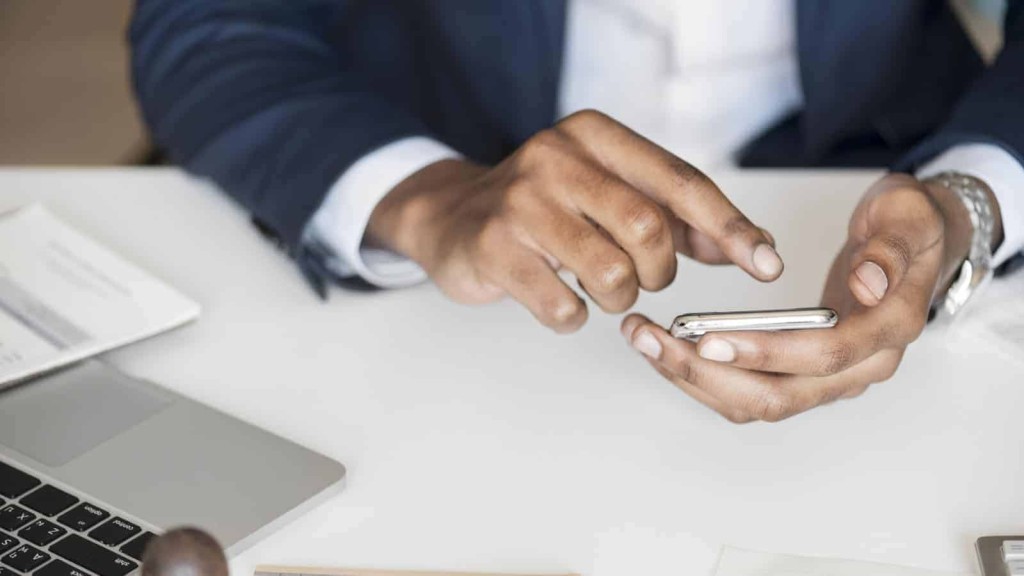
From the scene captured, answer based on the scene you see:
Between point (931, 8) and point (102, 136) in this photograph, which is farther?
point (102, 136)

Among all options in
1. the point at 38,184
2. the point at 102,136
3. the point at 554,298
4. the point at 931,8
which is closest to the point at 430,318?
the point at 554,298

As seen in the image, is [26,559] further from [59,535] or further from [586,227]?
[586,227]

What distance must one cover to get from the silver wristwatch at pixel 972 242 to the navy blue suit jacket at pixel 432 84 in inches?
2.3

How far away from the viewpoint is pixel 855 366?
2.28 feet

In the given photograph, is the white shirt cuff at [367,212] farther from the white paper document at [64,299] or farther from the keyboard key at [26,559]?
the keyboard key at [26,559]

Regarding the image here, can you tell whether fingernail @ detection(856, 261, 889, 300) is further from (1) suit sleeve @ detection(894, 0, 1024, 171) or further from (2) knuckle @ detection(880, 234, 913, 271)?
(1) suit sleeve @ detection(894, 0, 1024, 171)

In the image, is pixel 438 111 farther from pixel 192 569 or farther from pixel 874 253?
pixel 192 569

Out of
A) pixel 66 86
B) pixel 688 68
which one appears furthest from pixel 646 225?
pixel 66 86

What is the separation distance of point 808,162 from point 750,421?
1.65ft

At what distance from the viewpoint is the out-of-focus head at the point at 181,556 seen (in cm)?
42

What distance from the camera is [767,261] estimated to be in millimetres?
678

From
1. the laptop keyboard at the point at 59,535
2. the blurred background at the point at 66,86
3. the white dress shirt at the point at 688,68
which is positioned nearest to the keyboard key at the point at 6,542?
the laptop keyboard at the point at 59,535

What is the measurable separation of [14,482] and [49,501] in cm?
3

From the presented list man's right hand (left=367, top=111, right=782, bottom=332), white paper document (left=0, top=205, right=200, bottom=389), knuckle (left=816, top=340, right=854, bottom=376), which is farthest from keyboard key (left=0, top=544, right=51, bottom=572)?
knuckle (left=816, top=340, right=854, bottom=376)
